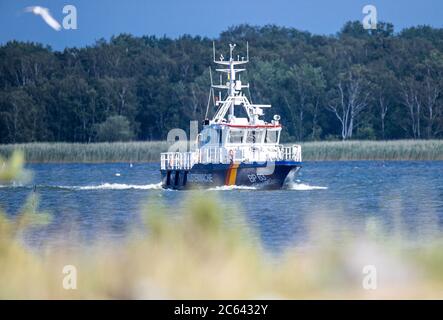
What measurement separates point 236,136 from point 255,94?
64744 millimetres

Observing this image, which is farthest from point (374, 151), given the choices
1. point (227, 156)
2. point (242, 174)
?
point (242, 174)

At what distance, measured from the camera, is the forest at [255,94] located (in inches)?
4338

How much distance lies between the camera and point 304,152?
88.6 metres

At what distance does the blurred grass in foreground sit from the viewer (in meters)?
18.0

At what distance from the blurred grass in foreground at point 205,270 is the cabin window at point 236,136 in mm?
31026

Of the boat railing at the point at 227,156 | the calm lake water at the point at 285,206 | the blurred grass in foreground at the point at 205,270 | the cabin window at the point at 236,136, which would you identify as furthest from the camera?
the cabin window at the point at 236,136

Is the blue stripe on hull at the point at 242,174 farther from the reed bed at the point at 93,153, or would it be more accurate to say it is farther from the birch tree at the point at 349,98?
the birch tree at the point at 349,98

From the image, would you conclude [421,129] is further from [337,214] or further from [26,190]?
[337,214]

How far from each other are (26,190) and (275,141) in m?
12.7

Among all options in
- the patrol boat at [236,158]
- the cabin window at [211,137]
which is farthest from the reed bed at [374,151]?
the cabin window at [211,137]

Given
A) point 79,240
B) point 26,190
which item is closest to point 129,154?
point 26,190

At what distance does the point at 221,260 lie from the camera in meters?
18.3

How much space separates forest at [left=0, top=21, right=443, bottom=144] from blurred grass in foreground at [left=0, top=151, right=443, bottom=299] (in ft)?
291

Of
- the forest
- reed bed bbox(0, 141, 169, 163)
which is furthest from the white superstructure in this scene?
the forest
